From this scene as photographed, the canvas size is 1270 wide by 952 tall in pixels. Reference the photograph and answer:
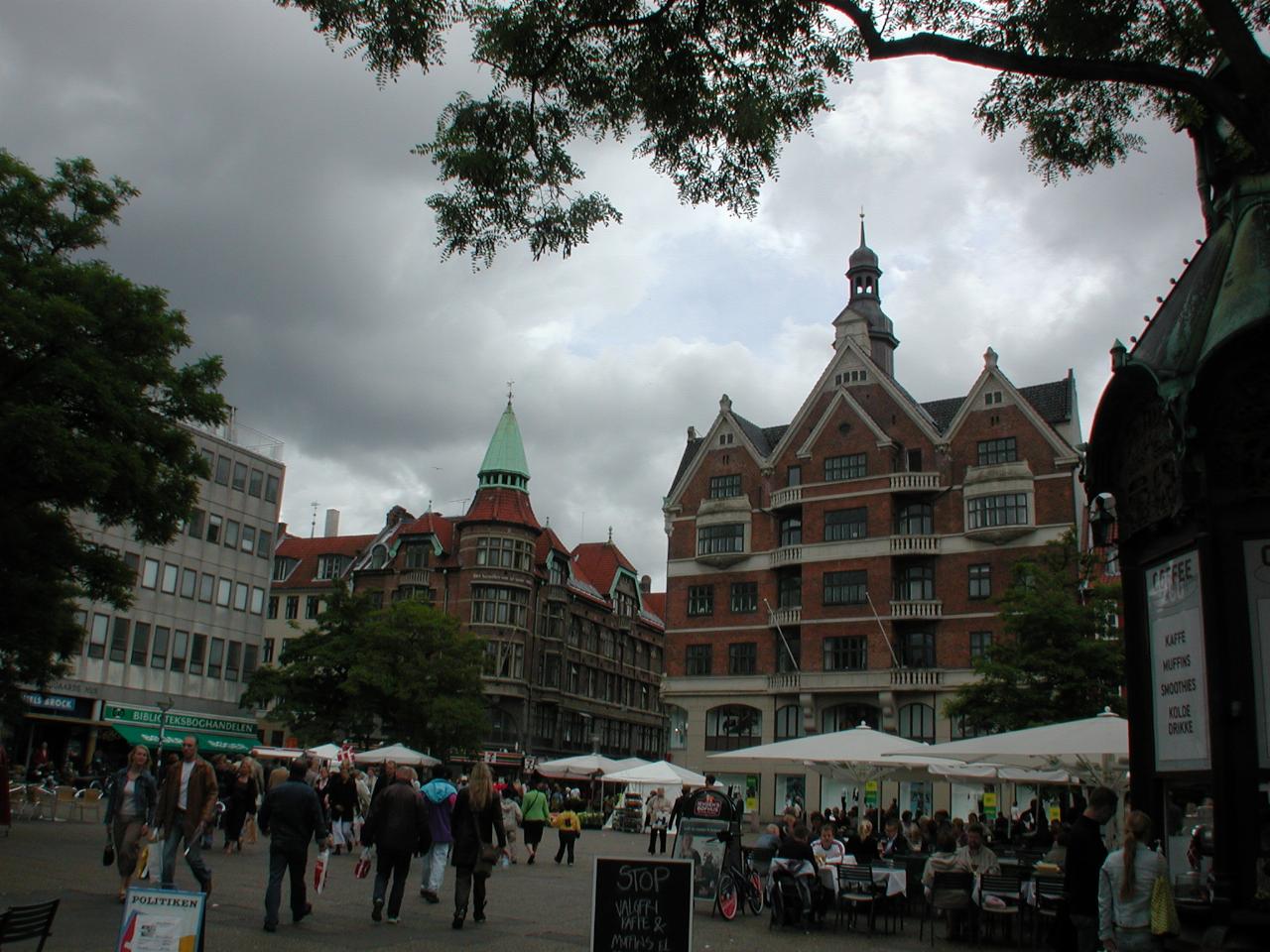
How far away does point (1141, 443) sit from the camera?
9.63 meters

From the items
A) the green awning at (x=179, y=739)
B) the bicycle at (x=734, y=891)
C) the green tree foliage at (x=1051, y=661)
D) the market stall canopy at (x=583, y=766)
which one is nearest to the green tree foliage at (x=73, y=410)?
the bicycle at (x=734, y=891)

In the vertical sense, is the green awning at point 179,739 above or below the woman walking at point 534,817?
above

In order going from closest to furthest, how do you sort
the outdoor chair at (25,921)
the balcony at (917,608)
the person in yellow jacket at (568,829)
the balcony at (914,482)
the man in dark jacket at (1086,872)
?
the outdoor chair at (25,921) < the man in dark jacket at (1086,872) < the person in yellow jacket at (568,829) < the balcony at (917,608) < the balcony at (914,482)

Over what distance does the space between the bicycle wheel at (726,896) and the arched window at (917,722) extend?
31.5 metres

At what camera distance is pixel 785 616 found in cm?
5062

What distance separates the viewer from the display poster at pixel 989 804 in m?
40.3

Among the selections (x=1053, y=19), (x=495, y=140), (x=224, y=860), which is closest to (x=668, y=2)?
(x=495, y=140)

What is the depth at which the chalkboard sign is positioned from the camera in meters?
8.48

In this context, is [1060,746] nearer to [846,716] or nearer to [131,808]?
[131,808]

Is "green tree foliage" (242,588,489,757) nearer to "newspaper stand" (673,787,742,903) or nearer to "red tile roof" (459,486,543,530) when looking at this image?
"red tile roof" (459,486,543,530)

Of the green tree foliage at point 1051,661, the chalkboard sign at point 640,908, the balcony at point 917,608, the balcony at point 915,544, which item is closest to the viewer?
the chalkboard sign at point 640,908

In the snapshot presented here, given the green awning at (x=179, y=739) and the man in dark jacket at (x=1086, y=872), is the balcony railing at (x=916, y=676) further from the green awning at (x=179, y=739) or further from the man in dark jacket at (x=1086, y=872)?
the man in dark jacket at (x=1086, y=872)

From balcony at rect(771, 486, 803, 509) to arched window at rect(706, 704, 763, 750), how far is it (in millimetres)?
9033

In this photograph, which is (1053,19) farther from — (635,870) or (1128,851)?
(635,870)
